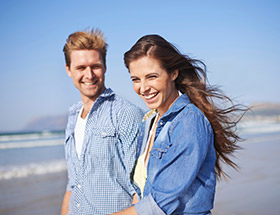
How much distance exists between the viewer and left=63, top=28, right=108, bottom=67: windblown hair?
2.83m

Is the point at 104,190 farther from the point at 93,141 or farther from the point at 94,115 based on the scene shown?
the point at 94,115

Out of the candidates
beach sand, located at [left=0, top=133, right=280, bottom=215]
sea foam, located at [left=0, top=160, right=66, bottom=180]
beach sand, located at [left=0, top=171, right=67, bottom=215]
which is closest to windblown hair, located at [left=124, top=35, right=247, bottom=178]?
beach sand, located at [left=0, top=133, right=280, bottom=215]

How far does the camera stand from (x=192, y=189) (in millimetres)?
1772

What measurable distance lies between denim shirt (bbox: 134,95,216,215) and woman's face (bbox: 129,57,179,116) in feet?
0.72

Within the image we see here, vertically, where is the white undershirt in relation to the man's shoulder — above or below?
below

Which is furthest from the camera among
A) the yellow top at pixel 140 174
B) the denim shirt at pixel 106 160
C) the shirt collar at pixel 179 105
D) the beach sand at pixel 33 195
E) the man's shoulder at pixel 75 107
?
the beach sand at pixel 33 195

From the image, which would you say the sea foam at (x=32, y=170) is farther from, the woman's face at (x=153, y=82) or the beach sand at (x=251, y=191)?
the woman's face at (x=153, y=82)

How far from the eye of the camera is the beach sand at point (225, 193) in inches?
213

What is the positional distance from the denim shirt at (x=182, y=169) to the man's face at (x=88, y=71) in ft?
3.74

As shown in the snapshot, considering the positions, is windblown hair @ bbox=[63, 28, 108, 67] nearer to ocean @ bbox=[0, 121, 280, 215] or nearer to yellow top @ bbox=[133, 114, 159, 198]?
yellow top @ bbox=[133, 114, 159, 198]

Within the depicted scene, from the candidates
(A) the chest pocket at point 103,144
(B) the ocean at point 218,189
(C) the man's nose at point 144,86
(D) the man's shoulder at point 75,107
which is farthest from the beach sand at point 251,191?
(C) the man's nose at point 144,86

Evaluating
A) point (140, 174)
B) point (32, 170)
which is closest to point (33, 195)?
point (32, 170)

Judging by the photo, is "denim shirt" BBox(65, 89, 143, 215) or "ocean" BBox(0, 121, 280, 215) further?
"ocean" BBox(0, 121, 280, 215)

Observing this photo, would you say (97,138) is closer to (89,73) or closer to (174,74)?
(89,73)
